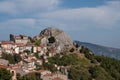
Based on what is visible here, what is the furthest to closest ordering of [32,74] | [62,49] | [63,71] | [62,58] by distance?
[62,49], [62,58], [63,71], [32,74]

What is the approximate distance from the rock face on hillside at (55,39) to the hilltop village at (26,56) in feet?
6.63

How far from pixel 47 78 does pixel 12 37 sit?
3231cm

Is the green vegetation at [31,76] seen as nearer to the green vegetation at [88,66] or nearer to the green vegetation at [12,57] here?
the green vegetation at [12,57]

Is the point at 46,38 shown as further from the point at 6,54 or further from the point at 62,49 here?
the point at 6,54

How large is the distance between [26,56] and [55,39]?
13.6 m

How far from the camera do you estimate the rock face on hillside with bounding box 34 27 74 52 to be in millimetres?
102188

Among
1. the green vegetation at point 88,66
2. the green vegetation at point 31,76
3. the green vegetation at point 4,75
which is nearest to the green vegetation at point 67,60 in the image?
the green vegetation at point 88,66

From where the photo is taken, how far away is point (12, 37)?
349 feet

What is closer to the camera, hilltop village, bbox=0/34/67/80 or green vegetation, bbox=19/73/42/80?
green vegetation, bbox=19/73/42/80

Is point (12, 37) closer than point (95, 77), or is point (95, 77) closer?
point (95, 77)

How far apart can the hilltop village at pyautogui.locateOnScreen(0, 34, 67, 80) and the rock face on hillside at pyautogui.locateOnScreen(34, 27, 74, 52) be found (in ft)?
6.63

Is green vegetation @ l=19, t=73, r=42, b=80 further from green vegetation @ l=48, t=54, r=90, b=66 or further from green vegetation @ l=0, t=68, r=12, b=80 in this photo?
green vegetation @ l=48, t=54, r=90, b=66

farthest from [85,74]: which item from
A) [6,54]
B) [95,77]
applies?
[6,54]

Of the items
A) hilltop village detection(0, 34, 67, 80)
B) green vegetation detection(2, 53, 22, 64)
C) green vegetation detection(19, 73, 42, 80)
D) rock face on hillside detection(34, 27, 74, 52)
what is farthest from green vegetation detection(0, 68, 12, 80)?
rock face on hillside detection(34, 27, 74, 52)
